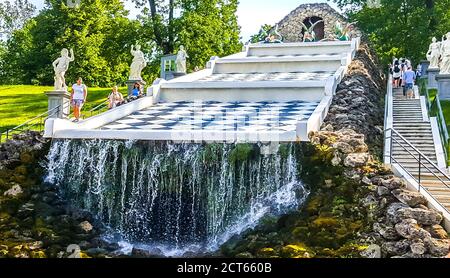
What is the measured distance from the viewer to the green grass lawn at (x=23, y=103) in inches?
768

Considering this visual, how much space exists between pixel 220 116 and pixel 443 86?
7.30 metres

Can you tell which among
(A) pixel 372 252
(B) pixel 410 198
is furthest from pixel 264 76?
(A) pixel 372 252

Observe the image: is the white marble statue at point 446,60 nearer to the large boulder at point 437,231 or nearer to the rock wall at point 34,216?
the large boulder at point 437,231

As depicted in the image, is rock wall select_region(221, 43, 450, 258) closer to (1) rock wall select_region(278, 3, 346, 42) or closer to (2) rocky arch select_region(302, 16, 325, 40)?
(1) rock wall select_region(278, 3, 346, 42)

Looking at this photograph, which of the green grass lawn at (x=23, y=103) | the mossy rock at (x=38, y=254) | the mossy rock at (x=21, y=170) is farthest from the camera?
the green grass lawn at (x=23, y=103)

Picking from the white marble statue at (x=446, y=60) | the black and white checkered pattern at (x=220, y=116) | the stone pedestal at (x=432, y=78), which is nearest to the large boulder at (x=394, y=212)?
the black and white checkered pattern at (x=220, y=116)

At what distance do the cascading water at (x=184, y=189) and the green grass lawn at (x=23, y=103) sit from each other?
686 centimetres

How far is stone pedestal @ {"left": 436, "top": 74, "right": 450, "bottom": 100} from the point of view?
17906mm

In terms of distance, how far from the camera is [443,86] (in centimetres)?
1802

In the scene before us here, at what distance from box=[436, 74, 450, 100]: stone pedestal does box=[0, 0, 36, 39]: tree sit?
84.6ft

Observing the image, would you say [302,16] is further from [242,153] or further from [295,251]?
[295,251]

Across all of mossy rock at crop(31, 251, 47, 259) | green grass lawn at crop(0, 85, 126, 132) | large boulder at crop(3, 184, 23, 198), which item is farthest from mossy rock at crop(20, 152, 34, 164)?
green grass lawn at crop(0, 85, 126, 132)
